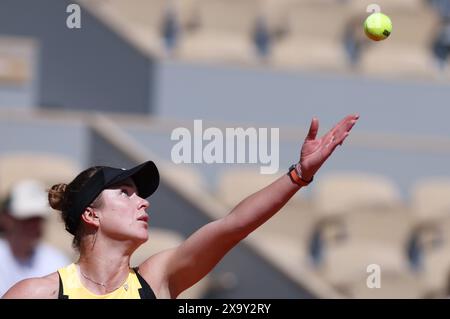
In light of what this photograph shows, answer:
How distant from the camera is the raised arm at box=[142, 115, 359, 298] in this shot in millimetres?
3748


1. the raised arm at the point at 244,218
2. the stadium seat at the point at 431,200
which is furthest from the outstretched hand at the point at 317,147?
the stadium seat at the point at 431,200

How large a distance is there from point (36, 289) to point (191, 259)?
52cm

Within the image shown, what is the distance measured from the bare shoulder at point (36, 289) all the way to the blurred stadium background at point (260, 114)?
11.2 feet

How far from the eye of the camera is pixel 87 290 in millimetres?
3812

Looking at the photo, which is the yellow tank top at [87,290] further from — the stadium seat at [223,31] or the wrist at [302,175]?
the stadium seat at [223,31]

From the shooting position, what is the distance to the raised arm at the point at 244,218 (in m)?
3.75

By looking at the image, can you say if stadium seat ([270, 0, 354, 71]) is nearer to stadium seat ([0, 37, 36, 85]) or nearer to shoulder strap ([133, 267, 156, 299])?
stadium seat ([0, 37, 36, 85])

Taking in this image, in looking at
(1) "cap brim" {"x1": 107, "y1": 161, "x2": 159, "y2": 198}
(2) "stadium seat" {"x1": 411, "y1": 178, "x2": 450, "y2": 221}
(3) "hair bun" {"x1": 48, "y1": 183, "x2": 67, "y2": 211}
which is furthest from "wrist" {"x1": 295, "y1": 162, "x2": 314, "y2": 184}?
(2) "stadium seat" {"x1": 411, "y1": 178, "x2": 450, "y2": 221}

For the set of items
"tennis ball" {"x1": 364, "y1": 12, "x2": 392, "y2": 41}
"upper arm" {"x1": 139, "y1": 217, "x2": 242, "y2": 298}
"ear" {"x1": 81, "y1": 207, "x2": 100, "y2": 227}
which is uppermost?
"tennis ball" {"x1": 364, "y1": 12, "x2": 392, "y2": 41}

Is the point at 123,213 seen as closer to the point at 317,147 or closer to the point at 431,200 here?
the point at 317,147

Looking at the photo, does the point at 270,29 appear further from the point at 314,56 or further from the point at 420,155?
the point at 420,155

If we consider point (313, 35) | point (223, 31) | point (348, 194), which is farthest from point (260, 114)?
point (313, 35)

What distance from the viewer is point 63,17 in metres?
8.58

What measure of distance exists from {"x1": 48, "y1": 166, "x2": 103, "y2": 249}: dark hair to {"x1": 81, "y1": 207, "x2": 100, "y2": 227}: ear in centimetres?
2
